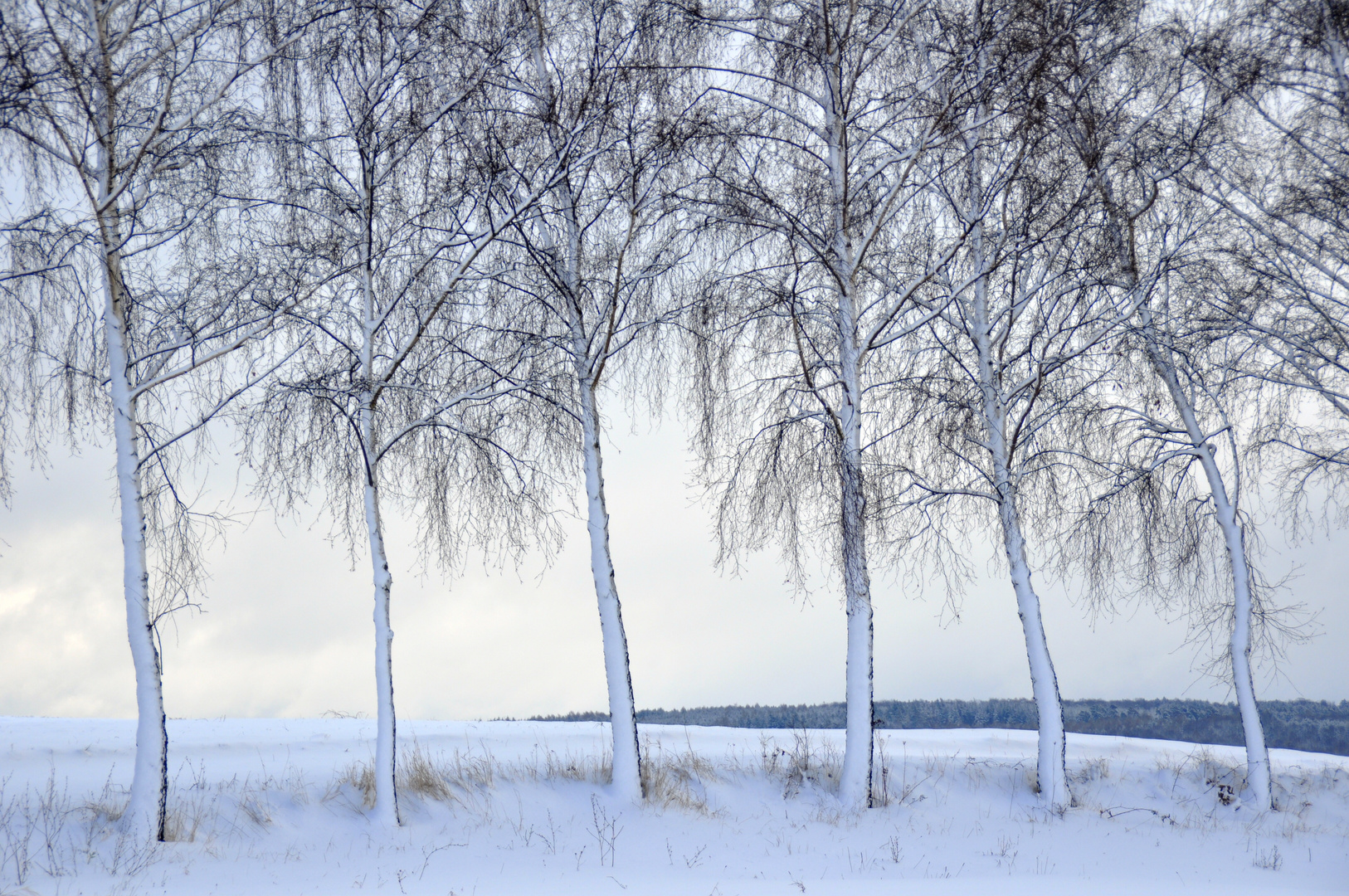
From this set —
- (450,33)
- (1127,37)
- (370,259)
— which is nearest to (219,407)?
(370,259)

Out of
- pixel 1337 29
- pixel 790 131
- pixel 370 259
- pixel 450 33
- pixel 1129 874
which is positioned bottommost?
pixel 1129 874

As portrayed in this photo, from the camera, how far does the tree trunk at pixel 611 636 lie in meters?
9.29

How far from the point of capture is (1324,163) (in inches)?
484

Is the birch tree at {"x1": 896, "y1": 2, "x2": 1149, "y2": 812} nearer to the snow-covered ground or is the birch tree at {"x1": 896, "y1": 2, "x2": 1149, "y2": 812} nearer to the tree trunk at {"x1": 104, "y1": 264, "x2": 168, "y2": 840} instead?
the snow-covered ground

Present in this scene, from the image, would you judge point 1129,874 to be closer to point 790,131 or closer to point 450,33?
point 790,131

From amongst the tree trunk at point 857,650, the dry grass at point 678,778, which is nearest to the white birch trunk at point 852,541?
the tree trunk at point 857,650

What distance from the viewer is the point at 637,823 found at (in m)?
8.84

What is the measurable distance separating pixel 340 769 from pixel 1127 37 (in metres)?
13.6

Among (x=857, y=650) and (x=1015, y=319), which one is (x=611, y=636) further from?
(x=1015, y=319)

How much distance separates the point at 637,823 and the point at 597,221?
643 centimetres

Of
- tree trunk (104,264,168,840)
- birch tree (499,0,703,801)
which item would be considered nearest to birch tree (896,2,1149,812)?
birch tree (499,0,703,801)

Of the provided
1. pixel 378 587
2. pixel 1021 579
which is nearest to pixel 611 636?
pixel 378 587

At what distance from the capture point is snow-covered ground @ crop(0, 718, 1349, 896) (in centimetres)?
732

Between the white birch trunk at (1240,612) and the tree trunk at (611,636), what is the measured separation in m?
7.63
